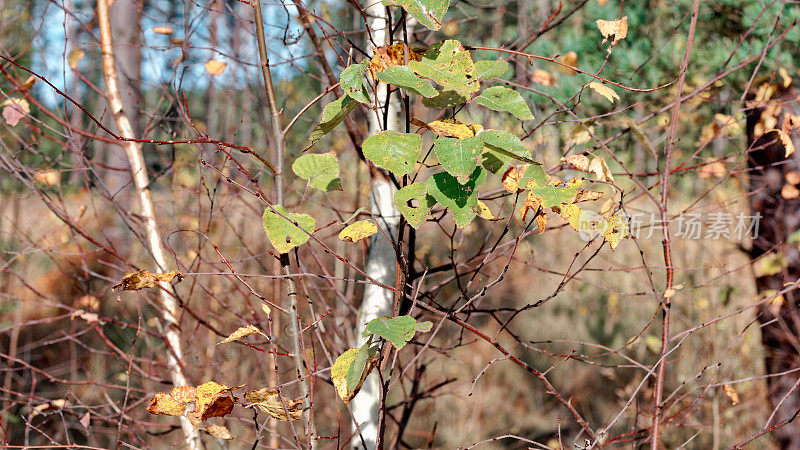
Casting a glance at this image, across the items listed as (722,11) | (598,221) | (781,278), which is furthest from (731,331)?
(598,221)

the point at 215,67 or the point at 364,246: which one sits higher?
the point at 215,67

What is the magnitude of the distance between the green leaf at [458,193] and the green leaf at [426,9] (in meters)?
0.23

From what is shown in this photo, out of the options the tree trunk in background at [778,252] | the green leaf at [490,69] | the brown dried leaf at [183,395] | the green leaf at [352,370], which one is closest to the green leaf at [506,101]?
the green leaf at [490,69]

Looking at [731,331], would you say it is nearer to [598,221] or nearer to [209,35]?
[598,221]

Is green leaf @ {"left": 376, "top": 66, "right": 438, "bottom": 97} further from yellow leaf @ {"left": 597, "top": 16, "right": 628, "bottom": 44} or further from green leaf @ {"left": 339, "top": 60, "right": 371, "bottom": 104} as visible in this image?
yellow leaf @ {"left": 597, "top": 16, "right": 628, "bottom": 44}

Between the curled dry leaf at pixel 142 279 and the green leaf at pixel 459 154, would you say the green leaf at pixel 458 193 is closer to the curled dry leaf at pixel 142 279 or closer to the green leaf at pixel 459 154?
the green leaf at pixel 459 154

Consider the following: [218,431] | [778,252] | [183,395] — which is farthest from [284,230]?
[778,252]

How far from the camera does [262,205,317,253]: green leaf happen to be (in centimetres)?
89

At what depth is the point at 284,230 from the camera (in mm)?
902

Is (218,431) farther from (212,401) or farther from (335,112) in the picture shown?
(335,112)

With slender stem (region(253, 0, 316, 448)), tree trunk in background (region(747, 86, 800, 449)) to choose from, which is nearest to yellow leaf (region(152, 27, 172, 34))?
slender stem (region(253, 0, 316, 448))

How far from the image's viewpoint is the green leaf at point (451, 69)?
0.82 meters

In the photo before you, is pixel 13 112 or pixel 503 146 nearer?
pixel 503 146

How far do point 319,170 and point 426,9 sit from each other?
0.34m
